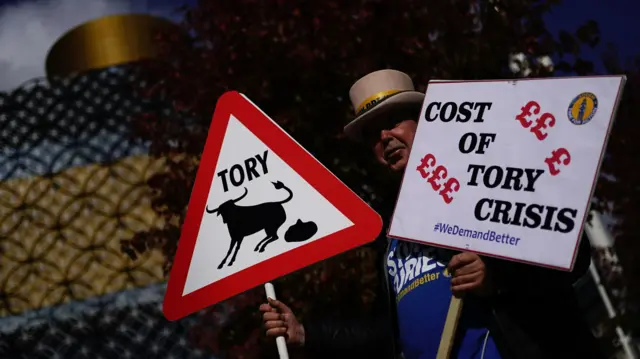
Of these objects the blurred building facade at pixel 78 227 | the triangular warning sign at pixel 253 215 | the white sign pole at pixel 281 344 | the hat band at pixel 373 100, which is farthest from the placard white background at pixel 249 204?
the blurred building facade at pixel 78 227

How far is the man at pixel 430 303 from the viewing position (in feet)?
6.34

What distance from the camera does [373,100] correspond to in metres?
2.53

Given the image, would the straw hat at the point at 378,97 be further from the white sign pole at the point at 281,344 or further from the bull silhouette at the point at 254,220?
the white sign pole at the point at 281,344

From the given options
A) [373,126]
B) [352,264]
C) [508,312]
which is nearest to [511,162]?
[508,312]

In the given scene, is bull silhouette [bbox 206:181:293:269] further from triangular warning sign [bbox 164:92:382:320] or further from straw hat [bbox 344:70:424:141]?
straw hat [bbox 344:70:424:141]

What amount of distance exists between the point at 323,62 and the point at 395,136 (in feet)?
7.07

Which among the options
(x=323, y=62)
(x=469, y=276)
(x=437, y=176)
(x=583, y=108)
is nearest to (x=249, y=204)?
(x=437, y=176)

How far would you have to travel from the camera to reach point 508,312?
1954mm

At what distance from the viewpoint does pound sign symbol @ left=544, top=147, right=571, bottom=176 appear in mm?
1858

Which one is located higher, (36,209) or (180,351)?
(36,209)

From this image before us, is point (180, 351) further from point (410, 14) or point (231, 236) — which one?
point (231, 236)

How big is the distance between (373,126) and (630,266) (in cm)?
304

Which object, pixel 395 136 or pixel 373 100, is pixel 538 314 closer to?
pixel 395 136

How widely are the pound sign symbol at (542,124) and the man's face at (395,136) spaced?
1.47 feet
